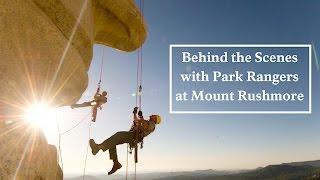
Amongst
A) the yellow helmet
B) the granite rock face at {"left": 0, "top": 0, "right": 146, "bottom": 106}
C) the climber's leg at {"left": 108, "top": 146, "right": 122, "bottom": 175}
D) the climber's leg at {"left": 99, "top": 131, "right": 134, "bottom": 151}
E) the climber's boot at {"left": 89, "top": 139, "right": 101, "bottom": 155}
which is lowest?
the climber's leg at {"left": 108, "top": 146, "right": 122, "bottom": 175}

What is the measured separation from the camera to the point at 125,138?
11883 mm

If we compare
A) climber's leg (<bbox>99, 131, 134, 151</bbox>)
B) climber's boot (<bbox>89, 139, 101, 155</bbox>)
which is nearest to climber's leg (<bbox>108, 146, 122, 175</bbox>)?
climber's leg (<bbox>99, 131, 134, 151</bbox>)

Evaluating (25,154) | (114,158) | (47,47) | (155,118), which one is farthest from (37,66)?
(155,118)

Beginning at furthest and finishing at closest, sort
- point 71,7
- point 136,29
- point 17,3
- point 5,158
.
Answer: point 136,29 → point 71,7 → point 17,3 → point 5,158

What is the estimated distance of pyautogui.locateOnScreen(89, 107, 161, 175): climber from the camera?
38.7 feet

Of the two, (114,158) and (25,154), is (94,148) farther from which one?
(25,154)

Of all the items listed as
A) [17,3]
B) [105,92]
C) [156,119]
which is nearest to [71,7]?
[17,3]

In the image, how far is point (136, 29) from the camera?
13953 millimetres

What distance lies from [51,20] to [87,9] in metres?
1.62

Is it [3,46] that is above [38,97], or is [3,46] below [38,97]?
above

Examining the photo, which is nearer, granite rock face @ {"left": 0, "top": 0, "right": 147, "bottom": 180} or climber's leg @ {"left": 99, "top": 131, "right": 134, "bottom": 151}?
granite rock face @ {"left": 0, "top": 0, "right": 147, "bottom": 180}

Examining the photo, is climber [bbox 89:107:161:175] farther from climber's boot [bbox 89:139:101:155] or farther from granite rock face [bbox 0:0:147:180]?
granite rock face [bbox 0:0:147:180]

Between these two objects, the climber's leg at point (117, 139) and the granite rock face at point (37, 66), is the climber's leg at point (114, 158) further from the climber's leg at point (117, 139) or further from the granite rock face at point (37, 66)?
the granite rock face at point (37, 66)

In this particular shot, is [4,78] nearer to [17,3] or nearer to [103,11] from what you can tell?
[17,3]
